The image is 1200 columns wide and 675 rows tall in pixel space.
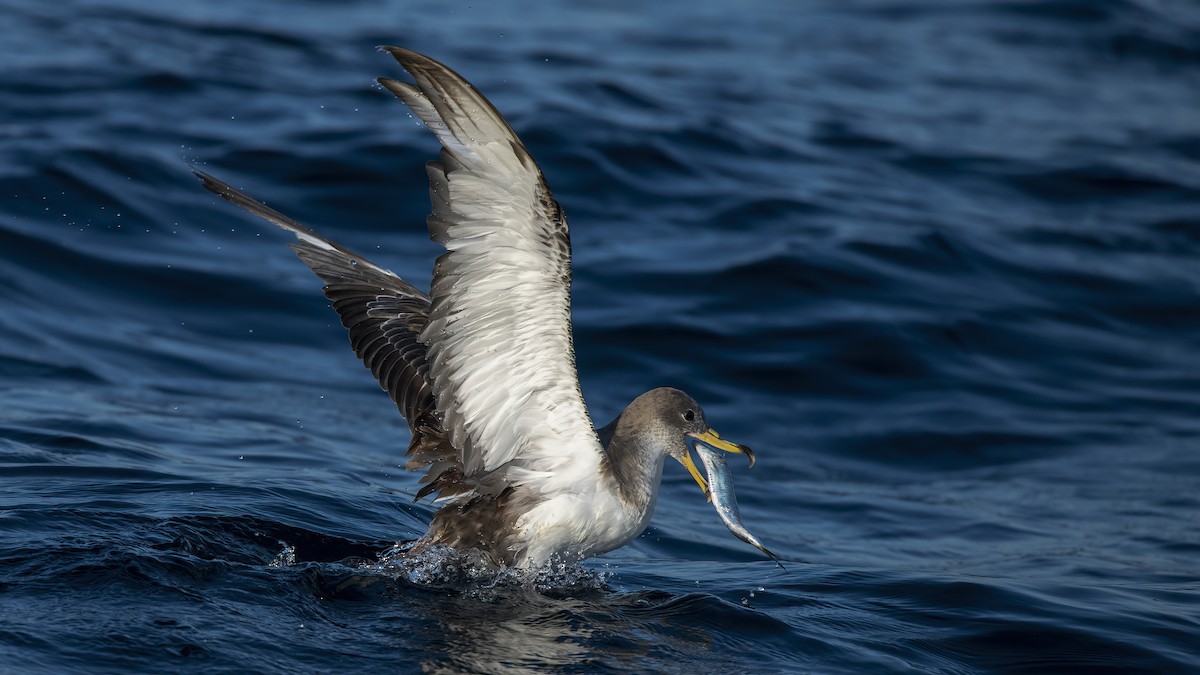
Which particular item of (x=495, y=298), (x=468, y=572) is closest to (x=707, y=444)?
(x=468, y=572)

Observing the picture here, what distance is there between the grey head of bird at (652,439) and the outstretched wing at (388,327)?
0.76 metres

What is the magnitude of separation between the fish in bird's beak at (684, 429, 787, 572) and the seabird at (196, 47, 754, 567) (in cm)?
2

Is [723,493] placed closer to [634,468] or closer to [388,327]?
[634,468]

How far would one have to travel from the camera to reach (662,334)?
11375mm

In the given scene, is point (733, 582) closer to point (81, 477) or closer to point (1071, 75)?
point (81, 477)

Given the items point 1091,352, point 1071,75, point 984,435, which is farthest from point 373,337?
point 1071,75

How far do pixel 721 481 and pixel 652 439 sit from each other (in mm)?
367

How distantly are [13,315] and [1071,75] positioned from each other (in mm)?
15143

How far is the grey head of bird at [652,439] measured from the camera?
6.26 meters

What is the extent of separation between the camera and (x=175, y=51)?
52.5 ft

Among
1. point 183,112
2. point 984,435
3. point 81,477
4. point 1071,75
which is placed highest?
point 1071,75

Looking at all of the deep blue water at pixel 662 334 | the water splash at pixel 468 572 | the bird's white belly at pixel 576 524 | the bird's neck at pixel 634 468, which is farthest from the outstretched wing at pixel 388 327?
the bird's neck at pixel 634 468

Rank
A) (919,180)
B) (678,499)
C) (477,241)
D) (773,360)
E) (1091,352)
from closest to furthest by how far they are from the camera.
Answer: (477,241)
(678,499)
(773,360)
(1091,352)
(919,180)

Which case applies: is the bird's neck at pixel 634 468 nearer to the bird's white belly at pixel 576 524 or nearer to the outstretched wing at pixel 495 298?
the bird's white belly at pixel 576 524
